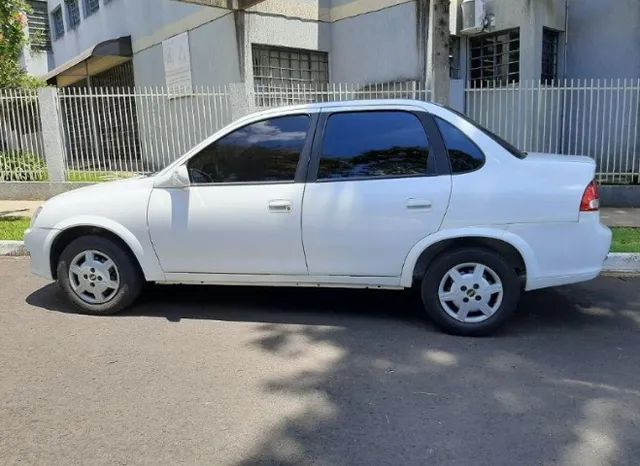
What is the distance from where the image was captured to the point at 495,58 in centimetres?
1303

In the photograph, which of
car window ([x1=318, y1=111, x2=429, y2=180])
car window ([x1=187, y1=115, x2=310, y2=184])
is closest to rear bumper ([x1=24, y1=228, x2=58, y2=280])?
car window ([x1=187, y1=115, x2=310, y2=184])

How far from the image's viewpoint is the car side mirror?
4.46m

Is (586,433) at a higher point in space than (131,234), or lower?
lower

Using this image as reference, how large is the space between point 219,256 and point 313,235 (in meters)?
0.82

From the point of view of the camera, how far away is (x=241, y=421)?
3.07m

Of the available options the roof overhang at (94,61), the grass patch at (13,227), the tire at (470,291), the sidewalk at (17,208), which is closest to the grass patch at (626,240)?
the tire at (470,291)

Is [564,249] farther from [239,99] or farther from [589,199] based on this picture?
[239,99]

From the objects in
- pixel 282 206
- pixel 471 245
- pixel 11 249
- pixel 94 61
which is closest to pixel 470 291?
pixel 471 245

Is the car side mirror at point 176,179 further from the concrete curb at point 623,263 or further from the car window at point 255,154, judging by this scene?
the concrete curb at point 623,263

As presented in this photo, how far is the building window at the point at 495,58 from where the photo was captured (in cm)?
1259

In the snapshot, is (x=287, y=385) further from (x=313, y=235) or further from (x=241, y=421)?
(x=313, y=235)

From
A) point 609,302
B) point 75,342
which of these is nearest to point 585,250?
point 609,302

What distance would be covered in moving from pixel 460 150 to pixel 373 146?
678mm

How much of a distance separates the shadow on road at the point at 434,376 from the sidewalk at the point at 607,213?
3496 mm
